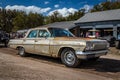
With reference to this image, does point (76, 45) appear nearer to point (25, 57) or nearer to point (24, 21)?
point (25, 57)

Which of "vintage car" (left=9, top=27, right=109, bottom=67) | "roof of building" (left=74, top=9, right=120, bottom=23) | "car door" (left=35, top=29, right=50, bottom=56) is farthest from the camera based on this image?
"roof of building" (left=74, top=9, right=120, bottom=23)

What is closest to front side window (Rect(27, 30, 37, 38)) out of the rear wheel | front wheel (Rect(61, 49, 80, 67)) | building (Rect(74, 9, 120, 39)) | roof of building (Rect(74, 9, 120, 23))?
the rear wheel

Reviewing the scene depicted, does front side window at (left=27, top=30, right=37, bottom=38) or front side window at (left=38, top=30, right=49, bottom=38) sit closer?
front side window at (left=38, top=30, right=49, bottom=38)

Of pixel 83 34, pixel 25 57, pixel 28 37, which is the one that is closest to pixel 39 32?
pixel 28 37

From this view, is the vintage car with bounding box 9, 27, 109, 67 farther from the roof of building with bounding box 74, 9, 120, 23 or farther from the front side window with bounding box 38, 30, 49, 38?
the roof of building with bounding box 74, 9, 120, 23

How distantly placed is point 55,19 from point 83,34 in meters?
31.7

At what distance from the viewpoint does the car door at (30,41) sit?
10742mm

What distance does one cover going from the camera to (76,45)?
27.2 feet

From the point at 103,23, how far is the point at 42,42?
25.2m

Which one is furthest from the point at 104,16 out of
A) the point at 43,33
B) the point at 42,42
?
the point at 42,42

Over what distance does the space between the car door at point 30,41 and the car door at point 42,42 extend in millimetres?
345

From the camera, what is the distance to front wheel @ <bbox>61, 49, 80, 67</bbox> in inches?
335

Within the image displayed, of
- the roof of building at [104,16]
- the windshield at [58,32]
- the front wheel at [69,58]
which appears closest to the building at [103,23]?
the roof of building at [104,16]

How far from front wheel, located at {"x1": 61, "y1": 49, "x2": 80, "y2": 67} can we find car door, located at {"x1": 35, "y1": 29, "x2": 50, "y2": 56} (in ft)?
Answer: 3.46
